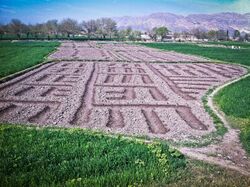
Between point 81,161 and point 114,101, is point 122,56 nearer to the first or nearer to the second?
point 114,101

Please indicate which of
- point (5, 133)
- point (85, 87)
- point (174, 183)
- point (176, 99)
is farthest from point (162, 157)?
point (85, 87)

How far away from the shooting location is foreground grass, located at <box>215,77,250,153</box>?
14.6m

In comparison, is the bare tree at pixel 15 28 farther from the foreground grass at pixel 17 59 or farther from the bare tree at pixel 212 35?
the bare tree at pixel 212 35

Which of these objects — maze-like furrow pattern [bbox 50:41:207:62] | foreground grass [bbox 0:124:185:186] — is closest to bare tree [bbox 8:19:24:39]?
maze-like furrow pattern [bbox 50:41:207:62]

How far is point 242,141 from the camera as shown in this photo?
13609 millimetres

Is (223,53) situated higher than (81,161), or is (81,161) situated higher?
(223,53)


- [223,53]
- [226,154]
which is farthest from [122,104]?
[223,53]

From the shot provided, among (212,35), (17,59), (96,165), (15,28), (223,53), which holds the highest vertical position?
(15,28)

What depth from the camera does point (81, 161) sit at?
10008mm

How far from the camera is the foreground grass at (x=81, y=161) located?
8.94 meters

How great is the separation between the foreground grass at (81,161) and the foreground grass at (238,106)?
4.48m

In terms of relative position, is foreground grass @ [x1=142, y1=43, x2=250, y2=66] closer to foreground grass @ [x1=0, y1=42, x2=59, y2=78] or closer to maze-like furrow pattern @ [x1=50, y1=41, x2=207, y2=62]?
maze-like furrow pattern @ [x1=50, y1=41, x2=207, y2=62]

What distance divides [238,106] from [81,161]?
458 inches

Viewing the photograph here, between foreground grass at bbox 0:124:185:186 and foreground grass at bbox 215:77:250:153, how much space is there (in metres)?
4.48
